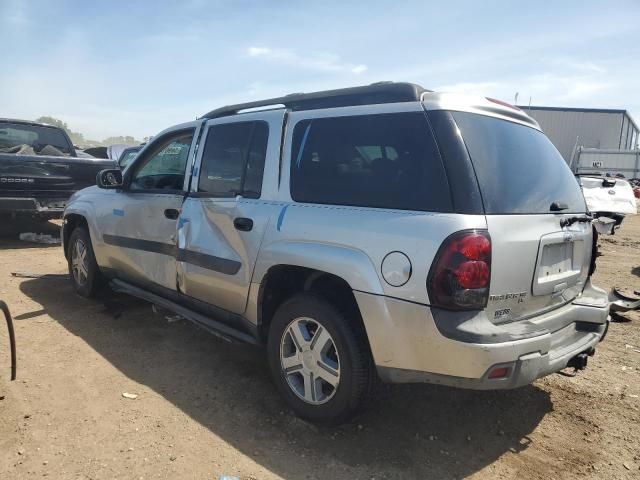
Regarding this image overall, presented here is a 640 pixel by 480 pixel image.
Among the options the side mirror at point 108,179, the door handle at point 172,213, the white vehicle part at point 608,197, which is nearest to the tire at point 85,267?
the side mirror at point 108,179

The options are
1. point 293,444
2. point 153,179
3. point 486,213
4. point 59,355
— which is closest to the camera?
point 486,213

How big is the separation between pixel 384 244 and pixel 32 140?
8.98 meters

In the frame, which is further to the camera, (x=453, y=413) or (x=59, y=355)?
(x=59, y=355)

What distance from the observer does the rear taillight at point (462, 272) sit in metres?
2.31

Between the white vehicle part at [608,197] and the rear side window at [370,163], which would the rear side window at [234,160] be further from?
the white vehicle part at [608,197]

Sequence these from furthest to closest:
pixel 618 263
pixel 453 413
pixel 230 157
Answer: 1. pixel 618 263
2. pixel 230 157
3. pixel 453 413

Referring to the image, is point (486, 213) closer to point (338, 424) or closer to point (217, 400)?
point (338, 424)

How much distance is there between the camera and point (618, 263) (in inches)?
332

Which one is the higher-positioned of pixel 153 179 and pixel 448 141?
pixel 448 141

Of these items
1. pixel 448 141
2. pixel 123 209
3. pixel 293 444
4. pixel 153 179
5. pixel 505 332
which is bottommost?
pixel 293 444

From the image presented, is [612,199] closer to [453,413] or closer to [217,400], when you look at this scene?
[453,413]

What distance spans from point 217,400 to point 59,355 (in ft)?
4.93

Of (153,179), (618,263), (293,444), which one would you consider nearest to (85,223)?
(153,179)

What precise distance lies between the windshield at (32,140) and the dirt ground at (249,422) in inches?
224
